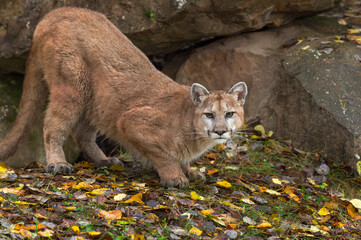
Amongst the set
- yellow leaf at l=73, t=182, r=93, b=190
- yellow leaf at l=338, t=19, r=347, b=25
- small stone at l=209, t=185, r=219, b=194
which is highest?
yellow leaf at l=338, t=19, r=347, b=25

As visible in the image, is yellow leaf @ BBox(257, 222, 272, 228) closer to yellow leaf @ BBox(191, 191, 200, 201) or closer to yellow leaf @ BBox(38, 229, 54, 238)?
yellow leaf @ BBox(191, 191, 200, 201)

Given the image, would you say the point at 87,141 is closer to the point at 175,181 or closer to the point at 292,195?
the point at 175,181

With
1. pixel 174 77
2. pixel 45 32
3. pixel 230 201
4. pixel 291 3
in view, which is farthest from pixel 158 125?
pixel 291 3

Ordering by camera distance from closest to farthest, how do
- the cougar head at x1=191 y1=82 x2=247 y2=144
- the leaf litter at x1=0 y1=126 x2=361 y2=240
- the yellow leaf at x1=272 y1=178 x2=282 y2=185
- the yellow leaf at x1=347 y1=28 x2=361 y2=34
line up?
the leaf litter at x1=0 y1=126 x2=361 y2=240 < the cougar head at x1=191 y1=82 x2=247 y2=144 < the yellow leaf at x1=272 y1=178 x2=282 y2=185 < the yellow leaf at x1=347 y1=28 x2=361 y2=34

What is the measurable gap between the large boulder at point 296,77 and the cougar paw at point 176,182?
7.63 feet

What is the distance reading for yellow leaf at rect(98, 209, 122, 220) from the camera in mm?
4727

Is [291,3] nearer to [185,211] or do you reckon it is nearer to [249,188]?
[249,188]

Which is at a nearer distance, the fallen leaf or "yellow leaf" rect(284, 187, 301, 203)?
"yellow leaf" rect(284, 187, 301, 203)

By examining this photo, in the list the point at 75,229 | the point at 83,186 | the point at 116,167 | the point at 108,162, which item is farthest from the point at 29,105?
the point at 75,229

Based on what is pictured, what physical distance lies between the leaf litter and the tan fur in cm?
39

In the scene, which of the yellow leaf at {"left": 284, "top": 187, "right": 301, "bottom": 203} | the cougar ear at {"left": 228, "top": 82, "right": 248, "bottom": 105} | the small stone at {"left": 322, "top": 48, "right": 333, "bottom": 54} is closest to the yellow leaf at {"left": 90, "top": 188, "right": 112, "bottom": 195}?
the cougar ear at {"left": 228, "top": 82, "right": 248, "bottom": 105}

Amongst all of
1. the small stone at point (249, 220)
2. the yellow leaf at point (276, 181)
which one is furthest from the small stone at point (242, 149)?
the small stone at point (249, 220)

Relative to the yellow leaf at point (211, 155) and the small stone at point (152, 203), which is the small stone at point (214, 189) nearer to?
the small stone at point (152, 203)

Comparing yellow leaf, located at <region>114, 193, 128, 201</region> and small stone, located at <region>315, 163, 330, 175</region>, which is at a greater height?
yellow leaf, located at <region>114, 193, 128, 201</region>
